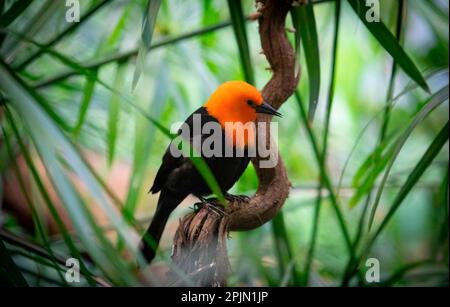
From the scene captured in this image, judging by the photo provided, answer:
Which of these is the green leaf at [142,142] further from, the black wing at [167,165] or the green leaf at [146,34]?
the green leaf at [146,34]

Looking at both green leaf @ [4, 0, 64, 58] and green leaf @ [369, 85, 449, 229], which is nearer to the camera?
green leaf @ [369, 85, 449, 229]

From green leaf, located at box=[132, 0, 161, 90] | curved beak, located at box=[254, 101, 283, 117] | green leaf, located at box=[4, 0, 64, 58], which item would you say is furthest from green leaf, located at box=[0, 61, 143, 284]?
green leaf, located at box=[4, 0, 64, 58]

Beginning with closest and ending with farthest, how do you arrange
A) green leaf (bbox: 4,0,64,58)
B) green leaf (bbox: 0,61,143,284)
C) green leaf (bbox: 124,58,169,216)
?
→ green leaf (bbox: 0,61,143,284), green leaf (bbox: 4,0,64,58), green leaf (bbox: 124,58,169,216)

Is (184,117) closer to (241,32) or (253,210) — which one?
(241,32)

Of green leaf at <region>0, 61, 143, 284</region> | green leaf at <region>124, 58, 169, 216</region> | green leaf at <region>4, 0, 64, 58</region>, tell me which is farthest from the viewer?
green leaf at <region>124, 58, 169, 216</region>

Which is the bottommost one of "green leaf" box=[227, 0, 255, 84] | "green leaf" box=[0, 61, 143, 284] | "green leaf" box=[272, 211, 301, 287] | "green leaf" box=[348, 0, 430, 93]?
"green leaf" box=[0, 61, 143, 284]

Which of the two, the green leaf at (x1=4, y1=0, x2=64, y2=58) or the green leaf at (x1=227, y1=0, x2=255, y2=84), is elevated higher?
the green leaf at (x1=4, y1=0, x2=64, y2=58)

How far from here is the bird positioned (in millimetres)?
1112

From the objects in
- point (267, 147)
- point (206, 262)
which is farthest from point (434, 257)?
point (206, 262)

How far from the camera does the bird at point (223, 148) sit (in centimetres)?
111

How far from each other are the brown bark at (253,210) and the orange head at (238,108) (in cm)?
3

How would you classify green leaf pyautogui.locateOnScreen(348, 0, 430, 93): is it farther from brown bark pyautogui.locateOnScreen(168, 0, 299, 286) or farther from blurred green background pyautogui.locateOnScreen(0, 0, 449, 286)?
brown bark pyautogui.locateOnScreen(168, 0, 299, 286)

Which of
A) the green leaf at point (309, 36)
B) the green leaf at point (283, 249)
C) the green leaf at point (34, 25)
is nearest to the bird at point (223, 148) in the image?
the green leaf at point (309, 36)
